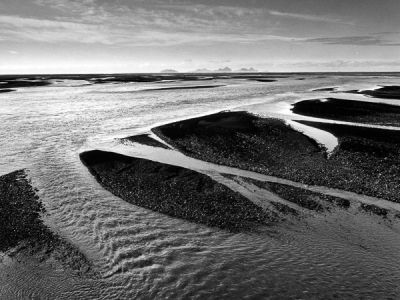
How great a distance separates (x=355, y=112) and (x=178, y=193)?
3215 cm

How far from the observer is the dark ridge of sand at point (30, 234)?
424 inches

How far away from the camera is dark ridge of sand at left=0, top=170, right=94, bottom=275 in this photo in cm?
1076

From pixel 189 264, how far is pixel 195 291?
1380 millimetres

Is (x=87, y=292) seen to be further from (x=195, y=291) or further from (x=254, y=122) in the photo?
(x=254, y=122)

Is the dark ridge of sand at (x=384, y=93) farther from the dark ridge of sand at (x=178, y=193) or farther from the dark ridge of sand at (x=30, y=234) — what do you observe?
the dark ridge of sand at (x=30, y=234)

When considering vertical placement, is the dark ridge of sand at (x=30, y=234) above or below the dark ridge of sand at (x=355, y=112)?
below

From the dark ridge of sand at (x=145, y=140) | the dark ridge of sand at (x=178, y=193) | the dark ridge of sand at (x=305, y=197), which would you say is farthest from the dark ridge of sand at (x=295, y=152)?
the dark ridge of sand at (x=178, y=193)

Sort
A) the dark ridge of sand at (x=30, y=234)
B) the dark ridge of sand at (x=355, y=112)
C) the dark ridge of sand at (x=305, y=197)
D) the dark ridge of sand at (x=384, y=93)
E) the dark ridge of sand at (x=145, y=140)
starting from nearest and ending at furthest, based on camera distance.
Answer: the dark ridge of sand at (x=30, y=234) → the dark ridge of sand at (x=305, y=197) → the dark ridge of sand at (x=145, y=140) → the dark ridge of sand at (x=355, y=112) → the dark ridge of sand at (x=384, y=93)

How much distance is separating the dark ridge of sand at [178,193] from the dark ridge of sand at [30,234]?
3754 mm

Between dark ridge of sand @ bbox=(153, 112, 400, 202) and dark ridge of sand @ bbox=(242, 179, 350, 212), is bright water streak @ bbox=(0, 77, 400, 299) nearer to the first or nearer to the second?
dark ridge of sand @ bbox=(242, 179, 350, 212)

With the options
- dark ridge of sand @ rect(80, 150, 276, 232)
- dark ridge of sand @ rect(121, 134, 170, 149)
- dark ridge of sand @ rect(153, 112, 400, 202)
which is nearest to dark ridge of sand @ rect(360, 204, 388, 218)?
dark ridge of sand @ rect(153, 112, 400, 202)

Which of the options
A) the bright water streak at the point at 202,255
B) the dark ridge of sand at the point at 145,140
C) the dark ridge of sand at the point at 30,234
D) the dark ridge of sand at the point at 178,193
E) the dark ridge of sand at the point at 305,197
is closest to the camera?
the bright water streak at the point at 202,255

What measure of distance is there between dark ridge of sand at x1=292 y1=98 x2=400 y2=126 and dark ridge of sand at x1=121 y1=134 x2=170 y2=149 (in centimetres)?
2086

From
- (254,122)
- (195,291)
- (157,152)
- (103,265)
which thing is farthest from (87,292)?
(254,122)
